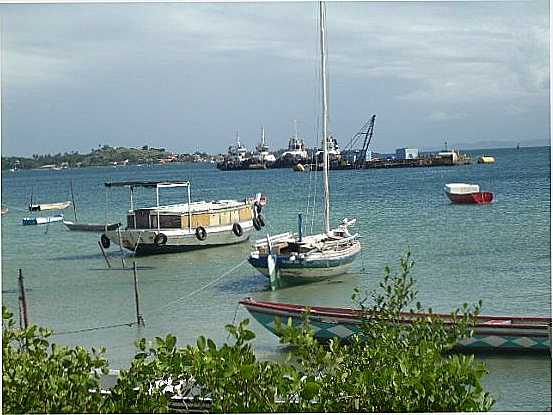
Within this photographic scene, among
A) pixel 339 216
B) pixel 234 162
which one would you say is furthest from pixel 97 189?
pixel 339 216

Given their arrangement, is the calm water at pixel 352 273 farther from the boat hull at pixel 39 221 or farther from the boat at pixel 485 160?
the boat at pixel 485 160

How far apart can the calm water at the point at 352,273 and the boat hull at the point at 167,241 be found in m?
0.10

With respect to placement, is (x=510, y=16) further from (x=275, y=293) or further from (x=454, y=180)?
(x=454, y=180)

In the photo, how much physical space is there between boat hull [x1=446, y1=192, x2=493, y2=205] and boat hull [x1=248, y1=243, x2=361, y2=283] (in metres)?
6.11

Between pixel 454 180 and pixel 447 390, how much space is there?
16.8m

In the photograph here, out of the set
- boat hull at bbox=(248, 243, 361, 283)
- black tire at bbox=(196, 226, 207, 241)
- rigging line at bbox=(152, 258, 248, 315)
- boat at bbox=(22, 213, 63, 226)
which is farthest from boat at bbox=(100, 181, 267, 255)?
boat at bbox=(22, 213, 63, 226)

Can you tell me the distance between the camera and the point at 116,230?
10.2 m

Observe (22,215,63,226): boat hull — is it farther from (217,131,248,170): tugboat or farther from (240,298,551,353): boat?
(240,298,551,353): boat

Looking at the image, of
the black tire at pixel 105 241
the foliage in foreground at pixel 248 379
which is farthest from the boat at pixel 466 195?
the foliage in foreground at pixel 248 379

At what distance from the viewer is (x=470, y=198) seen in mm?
13234

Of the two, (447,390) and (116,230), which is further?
(116,230)

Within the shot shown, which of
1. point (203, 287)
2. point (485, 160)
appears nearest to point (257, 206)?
point (203, 287)

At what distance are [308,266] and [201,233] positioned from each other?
3255 mm

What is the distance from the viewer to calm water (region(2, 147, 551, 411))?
6.39m
